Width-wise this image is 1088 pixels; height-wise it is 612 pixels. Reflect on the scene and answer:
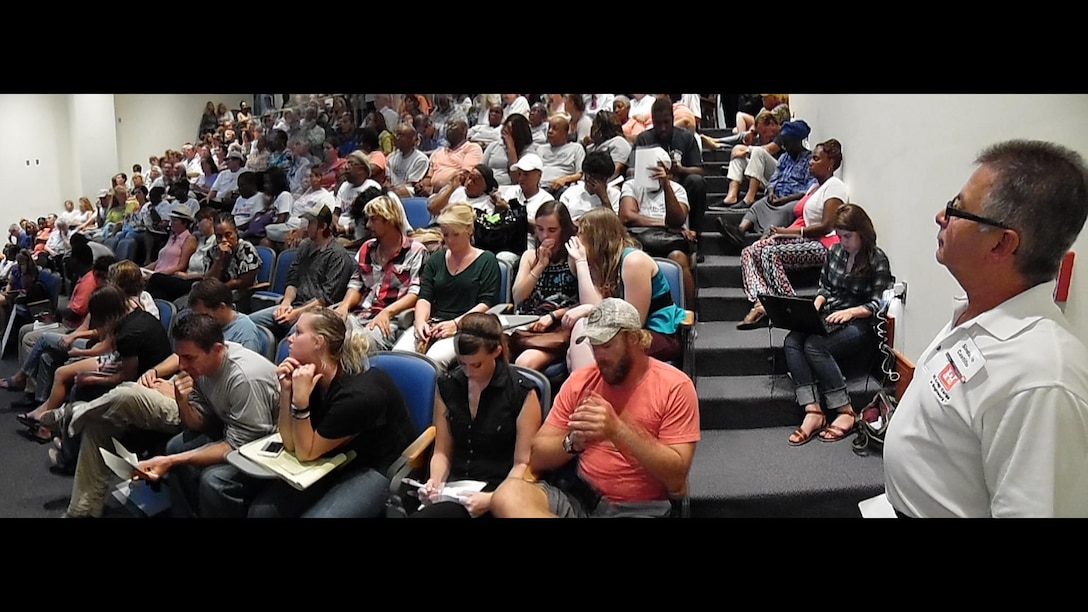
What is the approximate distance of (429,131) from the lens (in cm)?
554

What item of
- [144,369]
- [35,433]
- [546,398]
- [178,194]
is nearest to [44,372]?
[35,433]

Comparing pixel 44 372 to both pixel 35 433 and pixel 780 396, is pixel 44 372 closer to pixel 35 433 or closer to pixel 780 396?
pixel 35 433

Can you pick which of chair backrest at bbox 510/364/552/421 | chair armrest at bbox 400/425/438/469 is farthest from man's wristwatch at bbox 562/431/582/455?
chair armrest at bbox 400/425/438/469

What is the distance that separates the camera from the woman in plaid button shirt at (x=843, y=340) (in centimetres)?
288

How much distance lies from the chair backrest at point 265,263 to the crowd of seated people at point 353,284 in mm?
55

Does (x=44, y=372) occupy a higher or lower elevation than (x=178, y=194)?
lower

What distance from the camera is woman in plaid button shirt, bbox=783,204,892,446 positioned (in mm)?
2877

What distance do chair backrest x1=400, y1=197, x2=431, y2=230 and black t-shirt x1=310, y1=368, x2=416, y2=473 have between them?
7.05ft

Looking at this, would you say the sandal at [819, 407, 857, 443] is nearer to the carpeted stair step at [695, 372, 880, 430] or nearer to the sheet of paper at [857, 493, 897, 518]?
the carpeted stair step at [695, 372, 880, 430]

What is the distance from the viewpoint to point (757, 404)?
296cm

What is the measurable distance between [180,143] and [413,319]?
1348 mm

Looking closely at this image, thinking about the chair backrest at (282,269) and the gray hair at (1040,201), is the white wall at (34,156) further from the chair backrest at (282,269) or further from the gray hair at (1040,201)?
the gray hair at (1040,201)

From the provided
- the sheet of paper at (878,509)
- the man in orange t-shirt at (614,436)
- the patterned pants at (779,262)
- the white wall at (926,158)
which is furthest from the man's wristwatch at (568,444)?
the patterned pants at (779,262)

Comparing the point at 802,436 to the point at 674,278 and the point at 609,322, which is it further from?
the point at 609,322
